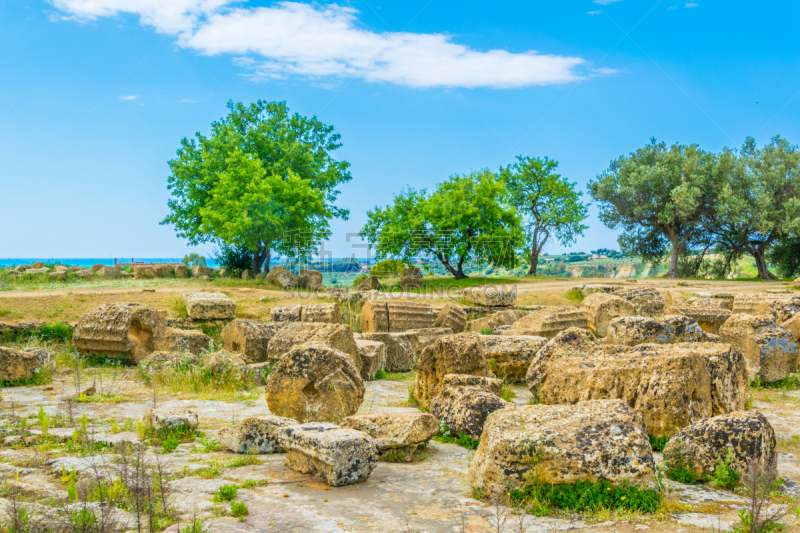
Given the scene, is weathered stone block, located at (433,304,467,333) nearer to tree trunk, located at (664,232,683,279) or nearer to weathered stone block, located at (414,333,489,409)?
weathered stone block, located at (414,333,489,409)

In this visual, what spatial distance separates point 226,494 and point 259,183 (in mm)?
22932

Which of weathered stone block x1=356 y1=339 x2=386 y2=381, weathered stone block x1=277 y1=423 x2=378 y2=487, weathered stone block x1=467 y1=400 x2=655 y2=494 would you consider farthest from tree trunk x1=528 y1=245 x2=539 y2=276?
weathered stone block x1=277 y1=423 x2=378 y2=487

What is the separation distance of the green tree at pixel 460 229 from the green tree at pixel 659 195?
33.2 ft

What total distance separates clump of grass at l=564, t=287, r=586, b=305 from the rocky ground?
45.2ft

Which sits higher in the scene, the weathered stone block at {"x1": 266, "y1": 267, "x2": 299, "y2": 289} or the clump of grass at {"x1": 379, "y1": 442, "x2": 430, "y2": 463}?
the weathered stone block at {"x1": 266, "y1": 267, "x2": 299, "y2": 289}

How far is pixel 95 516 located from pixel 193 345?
874cm

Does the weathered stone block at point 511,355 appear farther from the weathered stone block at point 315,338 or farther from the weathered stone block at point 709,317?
the weathered stone block at point 709,317

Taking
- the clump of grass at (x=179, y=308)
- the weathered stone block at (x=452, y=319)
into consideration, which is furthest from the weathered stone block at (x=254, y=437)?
the clump of grass at (x=179, y=308)

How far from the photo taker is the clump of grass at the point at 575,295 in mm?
22609

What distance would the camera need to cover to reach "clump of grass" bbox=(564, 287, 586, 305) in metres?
22.6

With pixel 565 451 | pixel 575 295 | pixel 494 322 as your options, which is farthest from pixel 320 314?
pixel 575 295

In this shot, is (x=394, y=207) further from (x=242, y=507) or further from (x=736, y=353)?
(x=242, y=507)

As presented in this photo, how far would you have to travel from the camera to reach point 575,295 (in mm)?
23016

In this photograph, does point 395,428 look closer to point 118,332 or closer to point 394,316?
point 118,332
